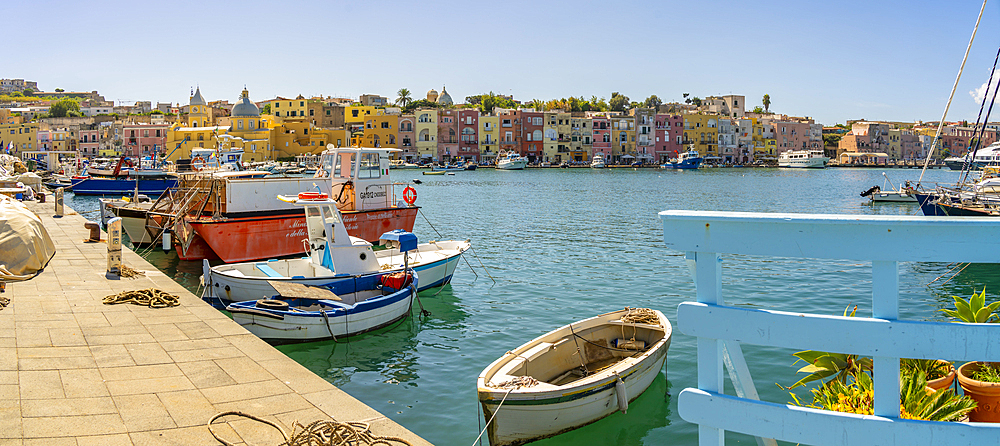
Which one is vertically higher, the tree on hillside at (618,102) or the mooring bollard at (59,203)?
the tree on hillside at (618,102)

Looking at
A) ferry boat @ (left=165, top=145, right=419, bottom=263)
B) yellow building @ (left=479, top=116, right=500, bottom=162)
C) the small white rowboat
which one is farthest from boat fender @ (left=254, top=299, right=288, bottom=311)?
yellow building @ (left=479, top=116, right=500, bottom=162)

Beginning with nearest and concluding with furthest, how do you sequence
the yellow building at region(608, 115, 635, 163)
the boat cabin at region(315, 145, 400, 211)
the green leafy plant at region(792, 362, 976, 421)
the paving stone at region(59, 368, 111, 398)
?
the green leafy plant at region(792, 362, 976, 421) → the paving stone at region(59, 368, 111, 398) → the boat cabin at region(315, 145, 400, 211) → the yellow building at region(608, 115, 635, 163)

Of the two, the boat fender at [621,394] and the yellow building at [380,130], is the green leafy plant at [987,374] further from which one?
the yellow building at [380,130]

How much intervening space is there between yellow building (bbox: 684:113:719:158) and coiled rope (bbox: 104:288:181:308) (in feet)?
442

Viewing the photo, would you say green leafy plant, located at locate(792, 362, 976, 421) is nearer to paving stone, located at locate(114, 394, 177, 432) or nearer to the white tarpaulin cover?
paving stone, located at locate(114, 394, 177, 432)

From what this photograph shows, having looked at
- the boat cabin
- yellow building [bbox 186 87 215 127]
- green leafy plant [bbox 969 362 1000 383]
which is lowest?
green leafy plant [bbox 969 362 1000 383]

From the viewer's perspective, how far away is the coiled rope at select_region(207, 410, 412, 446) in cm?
559

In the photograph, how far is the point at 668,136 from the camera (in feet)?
442

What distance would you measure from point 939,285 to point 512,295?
12.0 meters

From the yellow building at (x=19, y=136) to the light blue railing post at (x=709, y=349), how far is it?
14917cm

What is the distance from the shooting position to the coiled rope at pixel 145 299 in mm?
10883

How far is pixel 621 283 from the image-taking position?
19.3 meters

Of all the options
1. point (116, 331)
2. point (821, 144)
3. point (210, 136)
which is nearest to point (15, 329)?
point (116, 331)

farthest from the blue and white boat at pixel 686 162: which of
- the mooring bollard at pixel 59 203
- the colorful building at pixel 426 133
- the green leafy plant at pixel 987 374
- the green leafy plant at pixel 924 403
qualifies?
the green leafy plant at pixel 924 403
